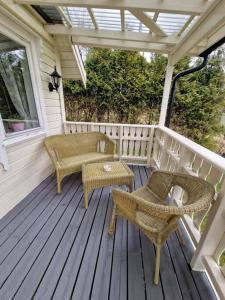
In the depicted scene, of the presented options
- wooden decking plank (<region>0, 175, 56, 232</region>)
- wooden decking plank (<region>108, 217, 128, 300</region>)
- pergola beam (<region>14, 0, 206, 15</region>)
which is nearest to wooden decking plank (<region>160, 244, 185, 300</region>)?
wooden decking plank (<region>108, 217, 128, 300</region>)

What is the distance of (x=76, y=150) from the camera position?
288cm

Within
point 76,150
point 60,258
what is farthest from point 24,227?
point 76,150

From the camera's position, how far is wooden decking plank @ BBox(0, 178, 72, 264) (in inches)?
55.6

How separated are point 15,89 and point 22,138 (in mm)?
673

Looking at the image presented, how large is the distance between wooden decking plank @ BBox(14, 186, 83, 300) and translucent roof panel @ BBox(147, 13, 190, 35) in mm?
2680

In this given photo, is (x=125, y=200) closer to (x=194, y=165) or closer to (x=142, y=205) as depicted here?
(x=142, y=205)

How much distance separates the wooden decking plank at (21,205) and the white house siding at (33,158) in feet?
0.16

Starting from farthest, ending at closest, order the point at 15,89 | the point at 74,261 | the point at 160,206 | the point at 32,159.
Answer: the point at 32,159
the point at 15,89
the point at 74,261
the point at 160,206

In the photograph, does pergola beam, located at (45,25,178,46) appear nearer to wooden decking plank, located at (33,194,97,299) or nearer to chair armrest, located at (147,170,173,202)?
chair armrest, located at (147,170,173,202)

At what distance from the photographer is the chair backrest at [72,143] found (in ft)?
8.46

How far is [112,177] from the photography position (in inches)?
77.7

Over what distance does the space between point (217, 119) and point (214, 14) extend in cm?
488

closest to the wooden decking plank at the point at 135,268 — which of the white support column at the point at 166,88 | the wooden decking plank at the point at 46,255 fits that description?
the wooden decking plank at the point at 46,255

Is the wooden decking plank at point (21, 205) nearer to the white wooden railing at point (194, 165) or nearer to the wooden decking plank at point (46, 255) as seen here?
the wooden decking plank at point (46, 255)
